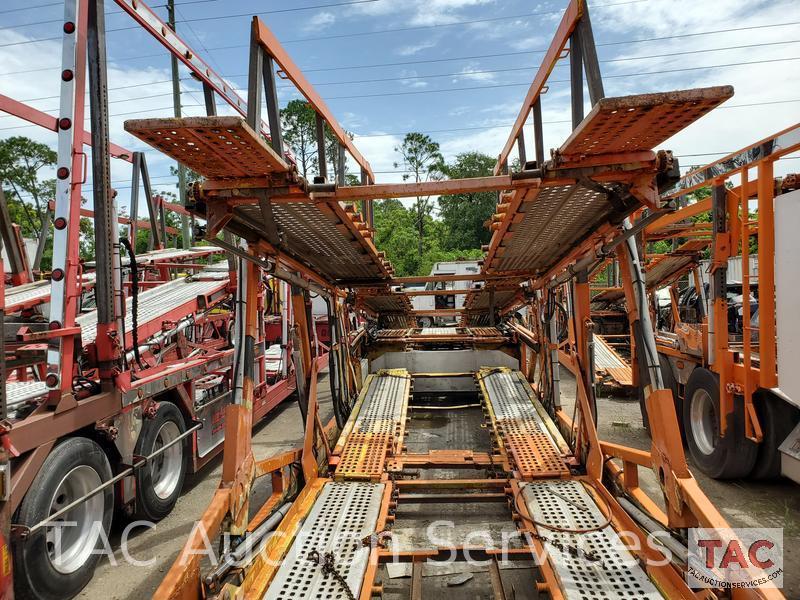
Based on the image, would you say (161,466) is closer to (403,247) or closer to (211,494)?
(211,494)

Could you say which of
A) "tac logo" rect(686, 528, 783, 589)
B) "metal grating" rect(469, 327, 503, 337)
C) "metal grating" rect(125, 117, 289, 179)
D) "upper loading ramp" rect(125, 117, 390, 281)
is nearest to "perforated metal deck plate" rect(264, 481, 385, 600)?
"tac logo" rect(686, 528, 783, 589)

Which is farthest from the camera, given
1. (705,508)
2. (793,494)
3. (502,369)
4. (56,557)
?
(502,369)

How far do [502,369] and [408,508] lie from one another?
3.43 m

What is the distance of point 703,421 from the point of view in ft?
18.4

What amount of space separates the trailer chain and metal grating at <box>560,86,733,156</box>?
2714 millimetres

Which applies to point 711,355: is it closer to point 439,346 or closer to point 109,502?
point 439,346

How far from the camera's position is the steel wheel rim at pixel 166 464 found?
4.69 meters

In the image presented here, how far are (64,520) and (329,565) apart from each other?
2.10 metres

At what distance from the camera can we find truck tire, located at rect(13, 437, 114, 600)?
9.89 ft

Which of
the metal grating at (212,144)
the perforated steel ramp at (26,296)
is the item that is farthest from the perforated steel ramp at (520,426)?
the perforated steel ramp at (26,296)

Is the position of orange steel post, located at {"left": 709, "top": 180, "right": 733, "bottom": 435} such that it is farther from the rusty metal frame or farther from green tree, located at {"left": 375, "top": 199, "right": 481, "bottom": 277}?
green tree, located at {"left": 375, "top": 199, "right": 481, "bottom": 277}

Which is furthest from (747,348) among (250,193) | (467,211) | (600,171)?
(467,211)

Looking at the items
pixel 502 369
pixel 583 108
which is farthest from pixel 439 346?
pixel 583 108

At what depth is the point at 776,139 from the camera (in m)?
3.94
